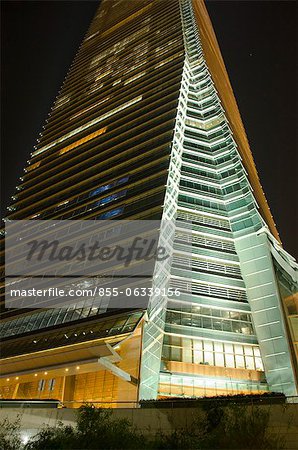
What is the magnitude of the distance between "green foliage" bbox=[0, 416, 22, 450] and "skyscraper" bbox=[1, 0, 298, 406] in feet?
12.2

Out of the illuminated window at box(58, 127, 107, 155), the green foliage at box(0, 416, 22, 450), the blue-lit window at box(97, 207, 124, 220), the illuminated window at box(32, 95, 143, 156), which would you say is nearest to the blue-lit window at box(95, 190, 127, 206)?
the blue-lit window at box(97, 207, 124, 220)

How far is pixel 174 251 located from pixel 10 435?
26.2 meters

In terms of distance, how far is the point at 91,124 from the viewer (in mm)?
67062

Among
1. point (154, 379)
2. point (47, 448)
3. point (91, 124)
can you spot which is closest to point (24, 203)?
point (91, 124)

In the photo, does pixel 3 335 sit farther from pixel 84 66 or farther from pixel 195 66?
pixel 84 66

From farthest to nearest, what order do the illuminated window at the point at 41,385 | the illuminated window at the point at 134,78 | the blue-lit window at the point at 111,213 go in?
the illuminated window at the point at 134,78 → the blue-lit window at the point at 111,213 → the illuminated window at the point at 41,385

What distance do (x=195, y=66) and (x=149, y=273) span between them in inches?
1700

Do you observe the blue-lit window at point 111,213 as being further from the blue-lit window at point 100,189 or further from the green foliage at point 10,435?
the green foliage at point 10,435

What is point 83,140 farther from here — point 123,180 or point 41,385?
point 41,385

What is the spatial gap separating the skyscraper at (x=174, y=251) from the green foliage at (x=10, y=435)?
3720mm

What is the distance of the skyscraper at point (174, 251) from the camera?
3294 centimetres

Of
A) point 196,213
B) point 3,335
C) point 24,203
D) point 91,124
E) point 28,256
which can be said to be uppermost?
point 91,124

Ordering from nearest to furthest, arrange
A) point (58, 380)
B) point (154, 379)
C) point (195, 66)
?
point (154, 379)
point (58, 380)
point (195, 66)

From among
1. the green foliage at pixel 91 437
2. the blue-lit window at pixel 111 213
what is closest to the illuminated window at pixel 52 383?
the blue-lit window at pixel 111 213
